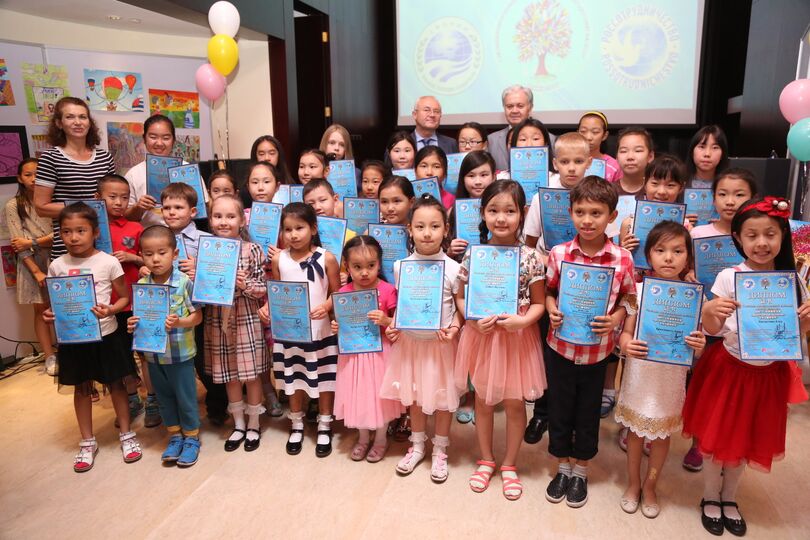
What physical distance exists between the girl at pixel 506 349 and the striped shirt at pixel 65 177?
6.90 feet

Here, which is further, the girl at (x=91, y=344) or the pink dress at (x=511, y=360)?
the girl at (x=91, y=344)

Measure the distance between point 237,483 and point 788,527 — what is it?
7.42 ft

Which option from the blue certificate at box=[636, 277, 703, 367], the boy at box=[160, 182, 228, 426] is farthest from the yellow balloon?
the blue certificate at box=[636, 277, 703, 367]

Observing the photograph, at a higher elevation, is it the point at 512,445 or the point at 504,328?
the point at 504,328

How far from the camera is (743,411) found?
6.31 feet

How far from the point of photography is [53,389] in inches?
137

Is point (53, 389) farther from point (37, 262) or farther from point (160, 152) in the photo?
point (160, 152)

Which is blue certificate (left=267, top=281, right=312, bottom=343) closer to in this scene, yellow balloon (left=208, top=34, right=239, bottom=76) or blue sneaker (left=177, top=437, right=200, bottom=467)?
blue sneaker (left=177, top=437, right=200, bottom=467)

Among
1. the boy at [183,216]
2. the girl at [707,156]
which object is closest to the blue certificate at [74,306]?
the boy at [183,216]

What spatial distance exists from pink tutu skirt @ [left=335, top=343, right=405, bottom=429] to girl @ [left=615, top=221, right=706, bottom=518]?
1.02m

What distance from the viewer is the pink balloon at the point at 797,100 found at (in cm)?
340

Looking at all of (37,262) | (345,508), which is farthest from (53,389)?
(345,508)

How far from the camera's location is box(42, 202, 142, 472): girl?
2.40 meters

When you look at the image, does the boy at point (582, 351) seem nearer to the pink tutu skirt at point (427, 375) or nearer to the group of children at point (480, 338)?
the group of children at point (480, 338)
